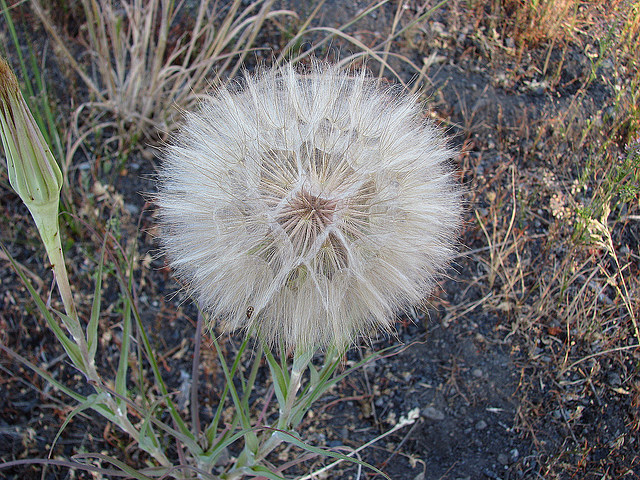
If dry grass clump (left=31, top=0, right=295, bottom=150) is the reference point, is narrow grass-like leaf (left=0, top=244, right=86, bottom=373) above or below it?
below

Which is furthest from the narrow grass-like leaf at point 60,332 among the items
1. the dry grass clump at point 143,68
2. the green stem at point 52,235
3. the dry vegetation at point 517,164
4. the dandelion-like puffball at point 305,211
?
the dry grass clump at point 143,68

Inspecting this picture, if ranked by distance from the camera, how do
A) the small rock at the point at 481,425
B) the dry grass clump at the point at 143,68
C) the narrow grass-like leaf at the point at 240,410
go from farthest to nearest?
the dry grass clump at the point at 143,68 → the small rock at the point at 481,425 → the narrow grass-like leaf at the point at 240,410

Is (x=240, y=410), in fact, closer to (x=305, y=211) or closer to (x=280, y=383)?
(x=280, y=383)

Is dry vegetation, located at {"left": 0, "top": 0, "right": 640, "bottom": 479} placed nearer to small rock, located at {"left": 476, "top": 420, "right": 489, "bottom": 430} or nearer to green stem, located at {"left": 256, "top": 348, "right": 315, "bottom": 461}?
small rock, located at {"left": 476, "top": 420, "right": 489, "bottom": 430}

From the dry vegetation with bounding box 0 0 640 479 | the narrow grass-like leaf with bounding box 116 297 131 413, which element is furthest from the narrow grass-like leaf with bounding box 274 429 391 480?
the dry vegetation with bounding box 0 0 640 479

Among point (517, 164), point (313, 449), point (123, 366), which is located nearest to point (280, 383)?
point (313, 449)

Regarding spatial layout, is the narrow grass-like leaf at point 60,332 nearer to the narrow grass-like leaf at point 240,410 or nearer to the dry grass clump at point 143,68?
the narrow grass-like leaf at point 240,410
